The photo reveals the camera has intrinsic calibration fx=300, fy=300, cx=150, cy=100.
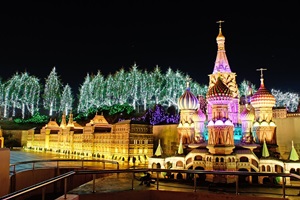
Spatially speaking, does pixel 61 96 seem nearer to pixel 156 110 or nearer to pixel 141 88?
pixel 141 88

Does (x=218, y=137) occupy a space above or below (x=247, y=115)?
below

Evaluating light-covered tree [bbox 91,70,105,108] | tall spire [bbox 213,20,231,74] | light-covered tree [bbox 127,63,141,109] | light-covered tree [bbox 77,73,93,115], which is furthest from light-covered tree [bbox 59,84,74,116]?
tall spire [bbox 213,20,231,74]

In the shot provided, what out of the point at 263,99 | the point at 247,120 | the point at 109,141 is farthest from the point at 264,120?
the point at 109,141

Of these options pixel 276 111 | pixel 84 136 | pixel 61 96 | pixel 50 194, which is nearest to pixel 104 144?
pixel 84 136

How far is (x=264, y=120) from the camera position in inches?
796

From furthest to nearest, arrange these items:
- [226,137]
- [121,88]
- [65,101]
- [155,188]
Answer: [65,101]
[121,88]
[226,137]
[155,188]

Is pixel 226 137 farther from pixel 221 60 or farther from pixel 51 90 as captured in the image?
pixel 51 90

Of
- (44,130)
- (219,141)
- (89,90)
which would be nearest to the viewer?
(219,141)

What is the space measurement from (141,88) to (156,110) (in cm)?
1240

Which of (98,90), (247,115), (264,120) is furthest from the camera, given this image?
(98,90)

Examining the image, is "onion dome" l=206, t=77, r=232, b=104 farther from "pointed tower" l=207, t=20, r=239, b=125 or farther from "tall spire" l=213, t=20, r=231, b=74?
"tall spire" l=213, t=20, r=231, b=74

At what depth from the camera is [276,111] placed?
81.7ft

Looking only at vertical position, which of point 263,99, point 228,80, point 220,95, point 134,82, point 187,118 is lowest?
point 187,118

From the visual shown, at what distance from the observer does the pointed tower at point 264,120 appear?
20078mm
